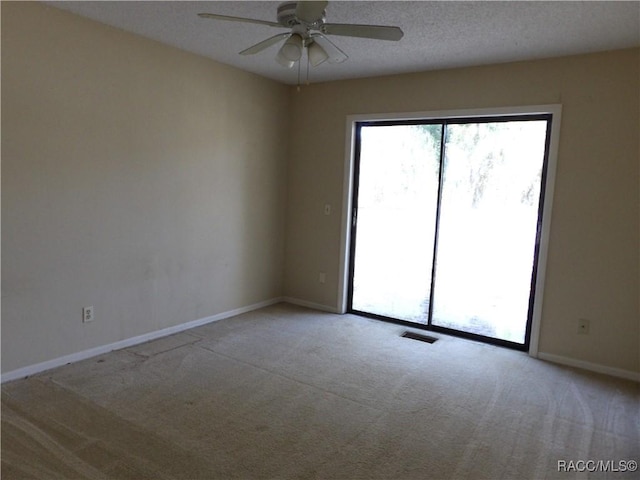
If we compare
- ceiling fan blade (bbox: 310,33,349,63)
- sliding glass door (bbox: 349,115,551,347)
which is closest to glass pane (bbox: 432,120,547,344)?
sliding glass door (bbox: 349,115,551,347)

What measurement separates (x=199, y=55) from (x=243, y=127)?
2.69 ft

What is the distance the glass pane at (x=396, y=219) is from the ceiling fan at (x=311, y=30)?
1.98 m

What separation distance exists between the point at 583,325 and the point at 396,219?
6.26ft

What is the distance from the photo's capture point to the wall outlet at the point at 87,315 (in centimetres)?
332

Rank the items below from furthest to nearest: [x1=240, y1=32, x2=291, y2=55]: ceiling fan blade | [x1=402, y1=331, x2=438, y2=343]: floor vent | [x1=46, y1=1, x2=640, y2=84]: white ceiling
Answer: [x1=402, y1=331, x2=438, y2=343]: floor vent
[x1=46, y1=1, x2=640, y2=84]: white ceiling
[x1=240, y1=32, x2=291, y2=55]: ceiling fan blade

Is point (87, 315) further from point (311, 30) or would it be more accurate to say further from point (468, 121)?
point (468, 121)

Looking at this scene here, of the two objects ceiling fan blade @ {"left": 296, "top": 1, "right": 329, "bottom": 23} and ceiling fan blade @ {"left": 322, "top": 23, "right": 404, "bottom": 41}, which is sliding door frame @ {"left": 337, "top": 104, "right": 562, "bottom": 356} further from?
ceiling fan blade @ {"left": 296, "top": 1, "right": 329, "bottom": 23}

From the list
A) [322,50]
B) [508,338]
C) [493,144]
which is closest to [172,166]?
[322,50]

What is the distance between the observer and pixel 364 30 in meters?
2.23

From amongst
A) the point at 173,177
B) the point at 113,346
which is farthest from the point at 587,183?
the point at 113,346

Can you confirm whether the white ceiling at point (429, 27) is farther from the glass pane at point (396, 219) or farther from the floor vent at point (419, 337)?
the floor vent at point (419, 337)

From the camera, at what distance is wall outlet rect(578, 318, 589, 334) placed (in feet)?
11.6

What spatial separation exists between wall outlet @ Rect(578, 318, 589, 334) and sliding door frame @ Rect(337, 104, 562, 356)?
0.30m

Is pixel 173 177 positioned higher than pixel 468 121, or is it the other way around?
pixel 468 121
